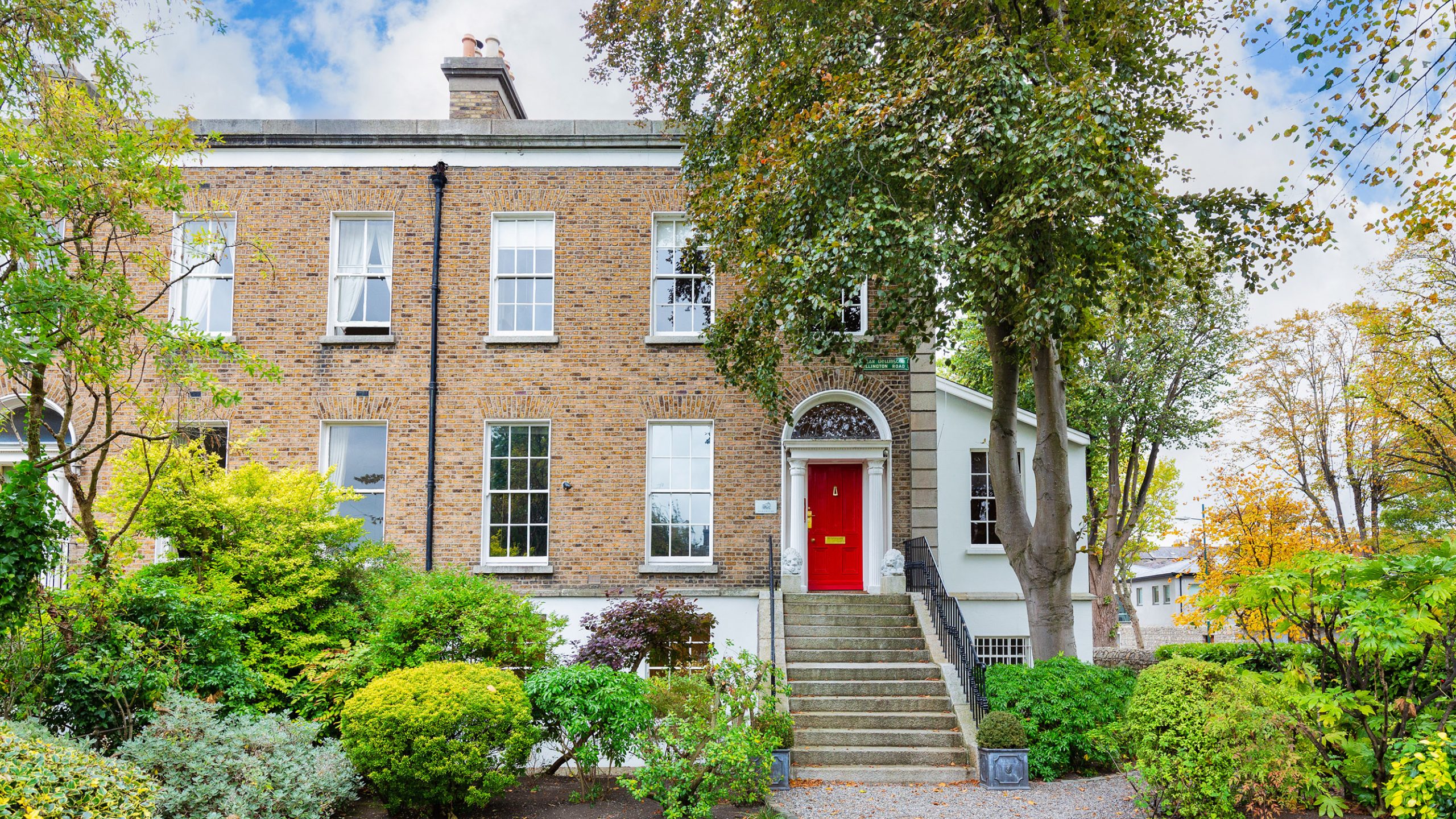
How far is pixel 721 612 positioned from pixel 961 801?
5669 millimetres

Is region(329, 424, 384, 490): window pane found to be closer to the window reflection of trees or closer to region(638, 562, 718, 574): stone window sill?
region(638, 562, 718, 574): stone window sill

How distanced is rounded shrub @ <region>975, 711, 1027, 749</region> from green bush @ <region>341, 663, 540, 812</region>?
16.6 ft

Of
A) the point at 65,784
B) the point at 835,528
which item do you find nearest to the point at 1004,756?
the point at 835,528

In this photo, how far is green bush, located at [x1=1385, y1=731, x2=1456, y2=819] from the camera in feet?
22.7

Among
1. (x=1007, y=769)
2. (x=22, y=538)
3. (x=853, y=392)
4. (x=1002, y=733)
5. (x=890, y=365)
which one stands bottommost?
(x=1007, y=769)

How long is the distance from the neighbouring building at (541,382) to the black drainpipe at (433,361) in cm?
5

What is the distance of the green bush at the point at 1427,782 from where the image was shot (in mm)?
6922

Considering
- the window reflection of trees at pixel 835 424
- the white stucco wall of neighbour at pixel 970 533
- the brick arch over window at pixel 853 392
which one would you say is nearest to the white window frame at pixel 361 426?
the brick arch over window at pixel 853 392

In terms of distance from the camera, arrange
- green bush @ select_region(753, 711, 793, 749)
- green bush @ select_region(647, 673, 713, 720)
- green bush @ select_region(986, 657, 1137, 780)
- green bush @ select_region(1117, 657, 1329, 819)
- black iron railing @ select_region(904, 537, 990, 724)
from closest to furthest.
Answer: green bush @ select_region(1117, 657, 1329, 819)
green bush @ select_region(647, 673, 713, 720)
green bush @ select_region(753, 711, 793, 749)
green bush @ select_region(986, 657, 1137, 780)
black iron railing @ select_region(904, 537, 990, 724)

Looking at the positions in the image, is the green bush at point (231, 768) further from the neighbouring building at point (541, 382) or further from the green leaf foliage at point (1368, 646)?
the green leaf foliage at point (1368, 646)

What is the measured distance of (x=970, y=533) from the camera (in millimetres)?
16672

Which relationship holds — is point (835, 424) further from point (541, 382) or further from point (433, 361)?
point (433, 361)

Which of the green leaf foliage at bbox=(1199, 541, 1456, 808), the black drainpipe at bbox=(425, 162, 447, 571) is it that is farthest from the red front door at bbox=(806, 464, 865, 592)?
the green leaf foliage at bbox=(1199, 541, 1456, 808)

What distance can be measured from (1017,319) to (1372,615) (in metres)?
5.02
